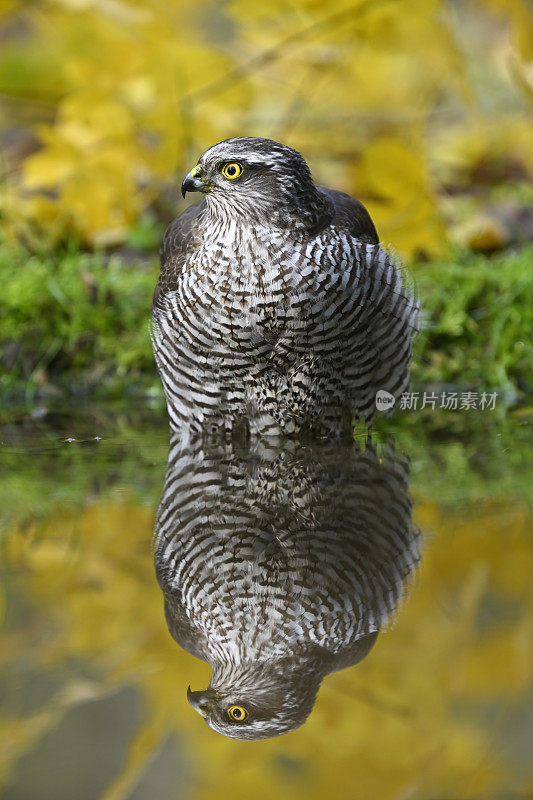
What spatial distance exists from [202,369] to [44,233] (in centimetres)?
310

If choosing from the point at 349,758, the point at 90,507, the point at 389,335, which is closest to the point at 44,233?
the point at 389,335

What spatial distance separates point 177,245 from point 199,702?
244cm

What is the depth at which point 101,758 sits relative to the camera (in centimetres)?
151

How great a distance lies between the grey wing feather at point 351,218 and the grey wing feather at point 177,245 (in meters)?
0.55

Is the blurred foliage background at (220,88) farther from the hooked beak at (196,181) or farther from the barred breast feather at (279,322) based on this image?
the hooked beak at (196,181)

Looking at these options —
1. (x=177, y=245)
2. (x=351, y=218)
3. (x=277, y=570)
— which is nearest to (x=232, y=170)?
(x=177, y=245)

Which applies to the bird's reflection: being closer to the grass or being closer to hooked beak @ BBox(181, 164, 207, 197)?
hooked beak @ BBox(181, 164, 207, 197)

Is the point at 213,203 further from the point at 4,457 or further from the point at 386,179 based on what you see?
the point at 386,179

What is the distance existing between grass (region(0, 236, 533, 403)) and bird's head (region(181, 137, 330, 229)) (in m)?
1.45

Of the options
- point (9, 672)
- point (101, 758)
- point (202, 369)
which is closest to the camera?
point (101, 758)

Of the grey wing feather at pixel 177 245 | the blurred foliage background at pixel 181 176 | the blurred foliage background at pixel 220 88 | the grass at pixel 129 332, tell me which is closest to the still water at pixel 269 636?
the grey wing feather at pixel 177 245

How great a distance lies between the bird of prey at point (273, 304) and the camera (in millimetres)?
3336

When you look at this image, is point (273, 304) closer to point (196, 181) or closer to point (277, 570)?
point (196, 181)

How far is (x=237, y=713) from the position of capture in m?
1.56
